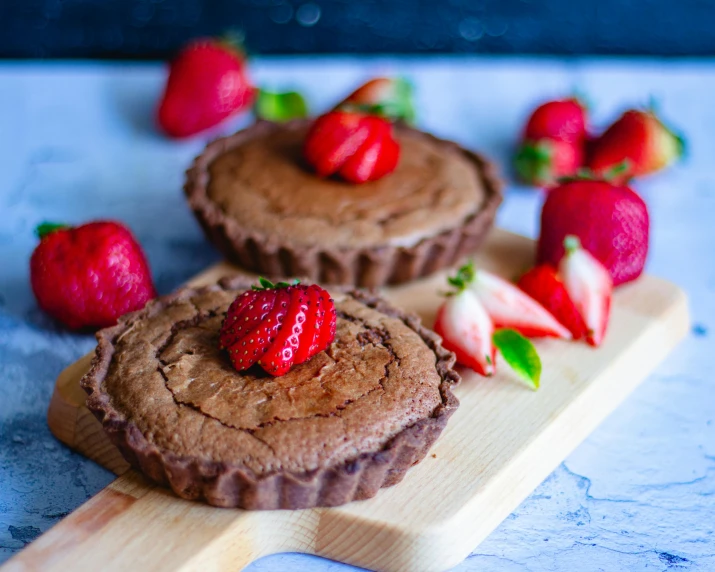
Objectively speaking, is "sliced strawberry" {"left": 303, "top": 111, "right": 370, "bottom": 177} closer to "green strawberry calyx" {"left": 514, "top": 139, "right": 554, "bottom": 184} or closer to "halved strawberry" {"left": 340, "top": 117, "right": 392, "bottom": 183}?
"halved strawberry" {"left": 340, "top": 117, "right": 392, "bottom": 183}

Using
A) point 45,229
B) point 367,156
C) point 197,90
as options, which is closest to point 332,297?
point 367,156

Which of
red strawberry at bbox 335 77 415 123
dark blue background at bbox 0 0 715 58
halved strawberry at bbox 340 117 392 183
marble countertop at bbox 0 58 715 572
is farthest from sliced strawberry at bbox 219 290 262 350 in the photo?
dark blue background at bbox 0 0 715 58

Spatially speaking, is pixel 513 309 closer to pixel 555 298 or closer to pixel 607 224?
pixel 555 298

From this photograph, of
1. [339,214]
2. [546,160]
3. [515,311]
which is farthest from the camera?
[546,160]

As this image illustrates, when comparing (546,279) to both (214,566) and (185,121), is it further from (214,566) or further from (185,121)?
(185,121)

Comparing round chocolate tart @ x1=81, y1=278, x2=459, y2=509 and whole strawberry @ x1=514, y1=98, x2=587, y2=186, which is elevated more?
whole strawberry @ x1=514, y1=98, x2=587, y2=186

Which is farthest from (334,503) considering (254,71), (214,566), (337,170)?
(254,71)
